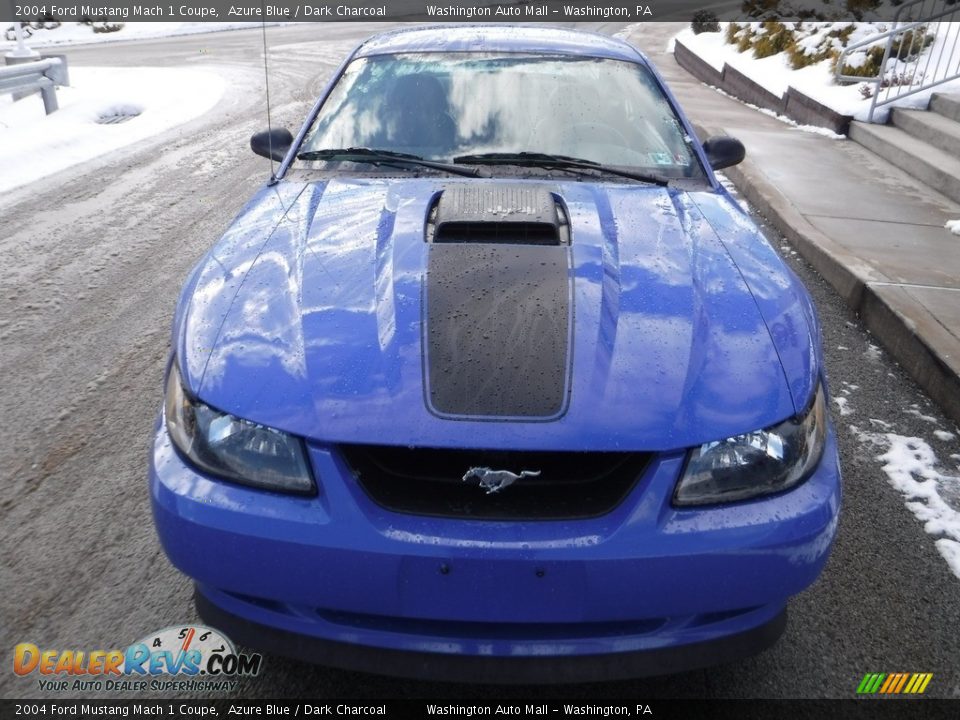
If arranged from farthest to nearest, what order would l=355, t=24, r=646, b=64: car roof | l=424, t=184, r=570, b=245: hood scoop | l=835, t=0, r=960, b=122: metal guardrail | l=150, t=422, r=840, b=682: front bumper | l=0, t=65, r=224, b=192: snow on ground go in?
1. l=835, t=0, r=960, b=122: metal guardrail
2. l=0, t=65, r=224, b=192: snow on ground
3. l=355, t=24, r=646, b=64: car roof
4. l=424, t=184, r=570, b=245: hood scoop
5. l=150, t=422, r=840, b=682: front bumper

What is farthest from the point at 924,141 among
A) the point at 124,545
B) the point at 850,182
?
the point at 124,545

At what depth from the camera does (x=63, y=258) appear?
16.6ft

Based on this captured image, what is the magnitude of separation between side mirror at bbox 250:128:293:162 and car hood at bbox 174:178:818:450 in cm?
92

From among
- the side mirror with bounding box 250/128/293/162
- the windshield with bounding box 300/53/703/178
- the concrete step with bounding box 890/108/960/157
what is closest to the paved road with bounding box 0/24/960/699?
the side mirror with bounding box 250/128/293/162

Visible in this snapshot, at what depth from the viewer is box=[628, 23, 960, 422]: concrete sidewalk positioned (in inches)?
157

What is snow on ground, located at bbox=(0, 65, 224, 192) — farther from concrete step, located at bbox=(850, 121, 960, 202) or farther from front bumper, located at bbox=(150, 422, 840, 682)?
concrete step, located at bbox=(850, 121, 960, 202)

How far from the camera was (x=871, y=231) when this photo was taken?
19.1ft

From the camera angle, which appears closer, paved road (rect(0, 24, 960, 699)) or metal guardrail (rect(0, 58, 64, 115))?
paved road (rect(0, 24, 960, 699))

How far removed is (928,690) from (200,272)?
7.89 feet

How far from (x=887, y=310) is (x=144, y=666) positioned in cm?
396

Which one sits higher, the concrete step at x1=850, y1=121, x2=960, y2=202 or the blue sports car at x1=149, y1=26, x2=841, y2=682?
the blue sports car at x1=149, y1=26, x2=841, y2=682

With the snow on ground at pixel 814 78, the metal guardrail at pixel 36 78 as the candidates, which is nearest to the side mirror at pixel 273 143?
the metal guardrail at pixel 36 78

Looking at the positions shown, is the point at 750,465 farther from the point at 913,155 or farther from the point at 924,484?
the point at 913,155

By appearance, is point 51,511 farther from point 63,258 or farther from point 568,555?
point 63,258
